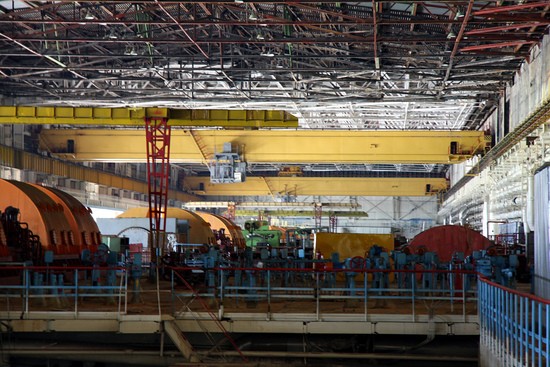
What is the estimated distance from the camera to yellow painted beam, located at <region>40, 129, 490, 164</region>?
3644 centimetres

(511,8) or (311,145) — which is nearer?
(511,8)

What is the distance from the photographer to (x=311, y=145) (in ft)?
122

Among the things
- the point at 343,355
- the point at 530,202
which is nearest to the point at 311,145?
the point at 530,202

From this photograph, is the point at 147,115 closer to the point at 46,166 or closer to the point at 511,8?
the point at 511,8

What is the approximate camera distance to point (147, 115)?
88.8 feet

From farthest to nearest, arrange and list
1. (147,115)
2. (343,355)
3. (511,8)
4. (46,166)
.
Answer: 1. (46,166)
2. (147,115)
3. (511,8)
4. (343,355)

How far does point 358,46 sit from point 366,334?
1690cm

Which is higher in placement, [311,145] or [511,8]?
[511,8]

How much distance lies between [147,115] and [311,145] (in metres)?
11.7

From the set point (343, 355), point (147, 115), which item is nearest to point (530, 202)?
point (343, 355)

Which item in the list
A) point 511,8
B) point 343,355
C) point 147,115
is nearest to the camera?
point 343,355

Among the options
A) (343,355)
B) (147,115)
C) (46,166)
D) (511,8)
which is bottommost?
(343,355)

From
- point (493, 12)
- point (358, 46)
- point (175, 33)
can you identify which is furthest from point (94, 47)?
point (493, 12)

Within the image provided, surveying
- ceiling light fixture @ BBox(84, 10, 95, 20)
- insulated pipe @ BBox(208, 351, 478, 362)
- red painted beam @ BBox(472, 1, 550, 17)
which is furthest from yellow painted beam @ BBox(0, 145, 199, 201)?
insulated pipe @ BBox(208, 351, 478, 362)
